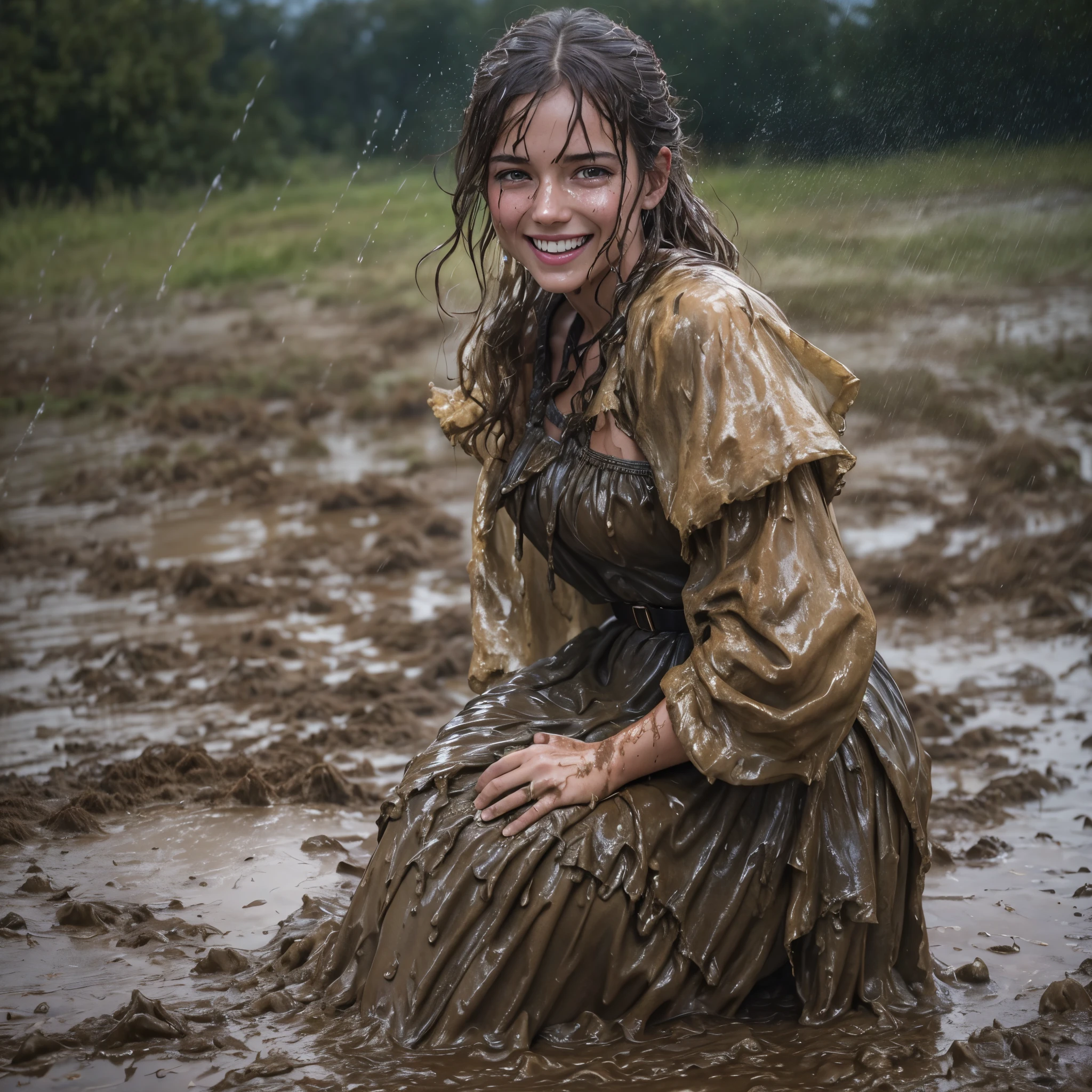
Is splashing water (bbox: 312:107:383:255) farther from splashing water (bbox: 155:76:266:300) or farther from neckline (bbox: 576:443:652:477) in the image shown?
neckline (bbox: 576:443:652:477)

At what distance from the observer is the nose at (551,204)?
250cm

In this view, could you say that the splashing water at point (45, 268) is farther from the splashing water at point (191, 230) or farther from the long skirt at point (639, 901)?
the long skirt at point (639, 901)

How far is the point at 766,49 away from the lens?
9.35 m

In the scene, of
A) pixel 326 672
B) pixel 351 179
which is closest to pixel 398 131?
pixel 351 179

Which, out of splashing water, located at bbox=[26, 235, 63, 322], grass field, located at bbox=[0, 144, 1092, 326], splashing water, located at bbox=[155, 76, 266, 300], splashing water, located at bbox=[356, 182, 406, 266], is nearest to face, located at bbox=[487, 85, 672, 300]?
grass field, located at bbox=[0, 144, 1092, 326]

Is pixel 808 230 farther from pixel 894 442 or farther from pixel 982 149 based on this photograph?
pixel 894 442

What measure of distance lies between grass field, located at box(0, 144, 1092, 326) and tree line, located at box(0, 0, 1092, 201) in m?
0.23

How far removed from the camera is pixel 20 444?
28.9 ft

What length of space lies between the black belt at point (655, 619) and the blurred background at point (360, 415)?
0.74 meters

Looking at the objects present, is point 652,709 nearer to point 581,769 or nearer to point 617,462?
point 581,769

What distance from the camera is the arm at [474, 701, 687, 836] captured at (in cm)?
239

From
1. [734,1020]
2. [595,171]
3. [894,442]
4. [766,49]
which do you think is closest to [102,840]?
[734,1020]

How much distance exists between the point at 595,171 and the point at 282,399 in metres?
7.23

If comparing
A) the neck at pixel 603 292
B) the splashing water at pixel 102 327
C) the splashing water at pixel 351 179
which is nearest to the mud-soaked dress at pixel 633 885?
the neck at pixel 603 292
